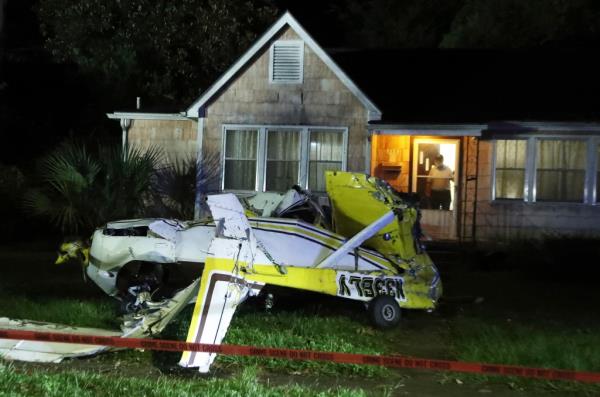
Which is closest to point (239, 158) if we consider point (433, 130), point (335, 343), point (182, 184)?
point (182, 184)

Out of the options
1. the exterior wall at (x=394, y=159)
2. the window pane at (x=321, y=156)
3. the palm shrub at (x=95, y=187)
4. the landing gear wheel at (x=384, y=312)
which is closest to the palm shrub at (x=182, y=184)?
the palm shrub at (x=95, y=187)

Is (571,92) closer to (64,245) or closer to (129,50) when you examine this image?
(64,245)

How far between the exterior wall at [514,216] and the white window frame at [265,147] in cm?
273

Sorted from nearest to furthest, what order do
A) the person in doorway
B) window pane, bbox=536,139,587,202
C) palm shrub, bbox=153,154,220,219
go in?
window pane, bbox=536,139,587,202
palm shrub, bbox=153,154,220,219
the person in doorway

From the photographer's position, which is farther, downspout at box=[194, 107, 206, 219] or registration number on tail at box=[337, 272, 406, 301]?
downspout at box=[194, 107, 206, 219]

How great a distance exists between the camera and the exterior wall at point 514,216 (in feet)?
52.5

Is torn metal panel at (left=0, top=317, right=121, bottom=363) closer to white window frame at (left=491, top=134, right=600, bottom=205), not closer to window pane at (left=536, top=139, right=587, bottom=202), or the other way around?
white window frame at (left=491, top=134, right=600, bottom=205)

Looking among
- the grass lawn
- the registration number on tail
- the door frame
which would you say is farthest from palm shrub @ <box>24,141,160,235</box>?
the registration number on tail

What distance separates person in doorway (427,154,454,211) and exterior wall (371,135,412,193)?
0.77 metres

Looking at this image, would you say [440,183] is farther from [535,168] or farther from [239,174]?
[239,174]

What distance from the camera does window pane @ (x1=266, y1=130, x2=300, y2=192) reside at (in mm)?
17047

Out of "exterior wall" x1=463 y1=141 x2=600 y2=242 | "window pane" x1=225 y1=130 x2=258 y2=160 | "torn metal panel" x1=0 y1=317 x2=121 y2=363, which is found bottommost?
"torn metal panel" x1=0 y1=317 x2=121 y2=363

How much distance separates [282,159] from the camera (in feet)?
56.2

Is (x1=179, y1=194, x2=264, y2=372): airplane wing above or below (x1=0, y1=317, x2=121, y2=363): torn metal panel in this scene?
above
